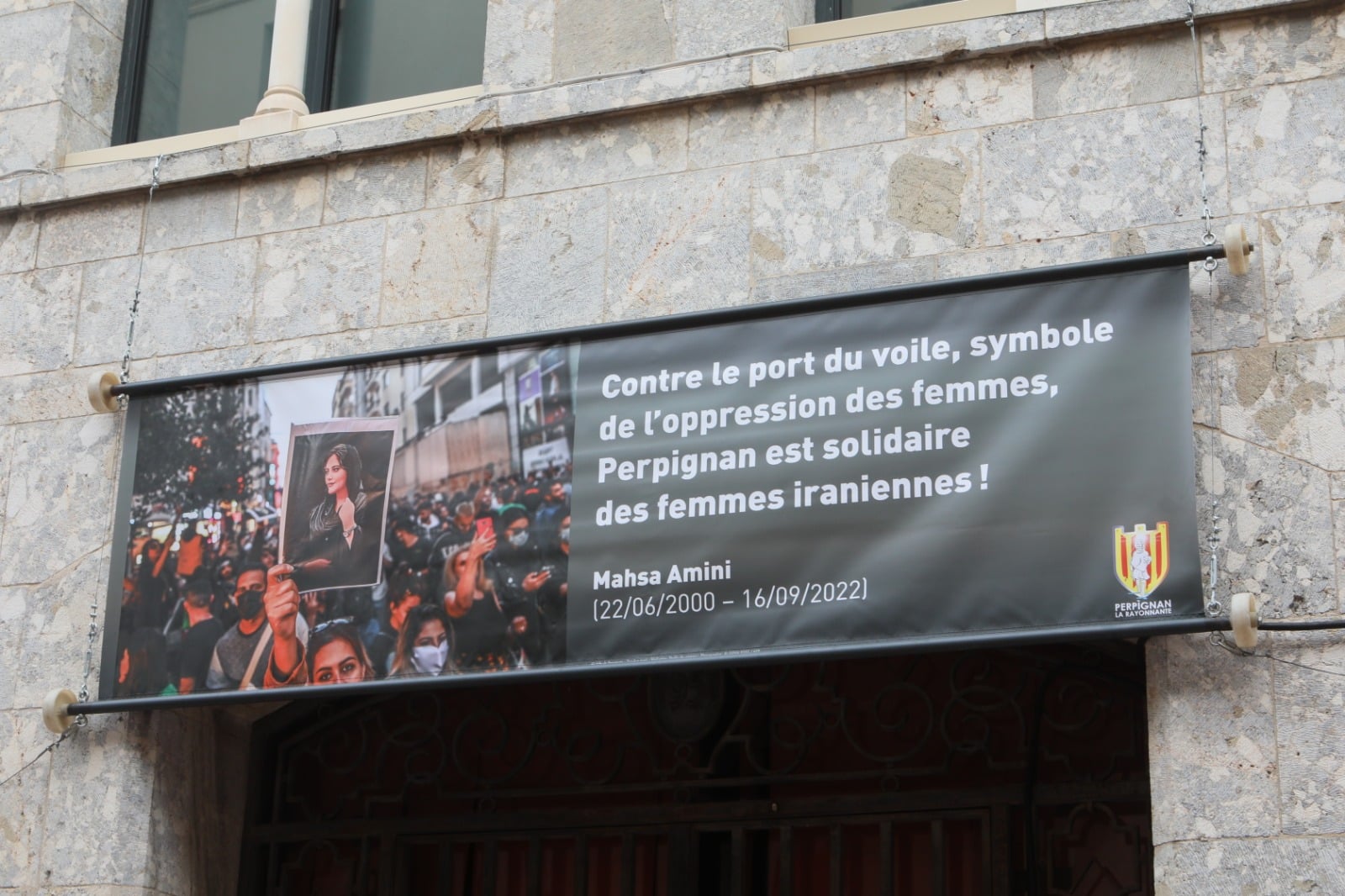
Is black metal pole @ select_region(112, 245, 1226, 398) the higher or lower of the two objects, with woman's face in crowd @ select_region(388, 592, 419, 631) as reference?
higher

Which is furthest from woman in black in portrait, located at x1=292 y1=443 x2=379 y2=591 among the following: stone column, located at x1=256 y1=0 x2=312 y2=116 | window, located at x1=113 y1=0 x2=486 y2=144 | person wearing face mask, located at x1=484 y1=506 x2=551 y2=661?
window, located at x1=113 y1=0 x2=486 y2=144

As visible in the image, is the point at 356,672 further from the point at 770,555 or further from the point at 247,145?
the point at 247,145

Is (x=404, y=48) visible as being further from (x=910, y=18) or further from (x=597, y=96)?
(x=910, y=18)

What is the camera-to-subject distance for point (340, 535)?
682cm

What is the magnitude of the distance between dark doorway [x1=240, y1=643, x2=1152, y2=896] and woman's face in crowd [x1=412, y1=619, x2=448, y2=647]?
452 mm

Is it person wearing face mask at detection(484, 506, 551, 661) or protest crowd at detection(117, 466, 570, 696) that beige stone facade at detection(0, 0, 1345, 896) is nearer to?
protest crowd at detection(117, 466, 570, 696)

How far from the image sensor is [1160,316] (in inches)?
231

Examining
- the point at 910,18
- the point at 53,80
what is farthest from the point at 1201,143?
the point at 53,80

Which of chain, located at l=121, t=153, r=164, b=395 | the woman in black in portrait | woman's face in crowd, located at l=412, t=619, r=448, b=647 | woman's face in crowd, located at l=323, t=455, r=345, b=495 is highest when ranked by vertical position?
chain, located at l=121, t=153, r=164, b=395

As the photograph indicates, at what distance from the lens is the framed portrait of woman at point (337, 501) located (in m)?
6.78

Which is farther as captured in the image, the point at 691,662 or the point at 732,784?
the point at 732,784

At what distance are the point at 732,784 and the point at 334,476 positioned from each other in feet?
6.37

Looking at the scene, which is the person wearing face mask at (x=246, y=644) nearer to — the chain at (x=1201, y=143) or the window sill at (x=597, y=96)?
the window sill at (x=597, y=96)

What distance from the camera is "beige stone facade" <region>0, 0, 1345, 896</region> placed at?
561 centimetres
